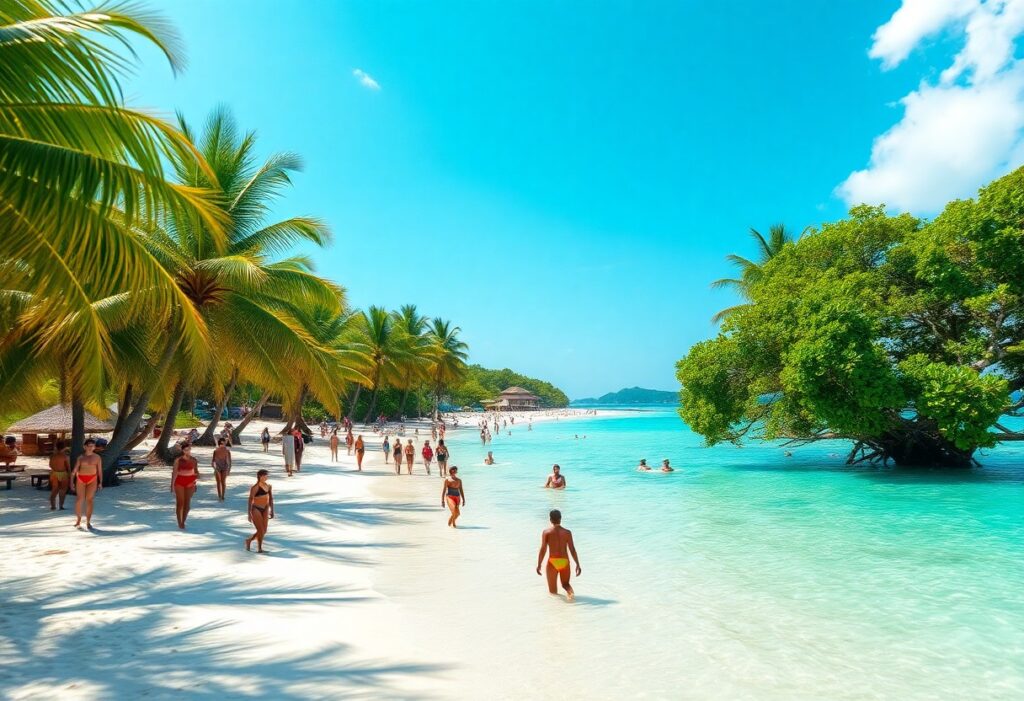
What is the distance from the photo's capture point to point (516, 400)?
109750 mm

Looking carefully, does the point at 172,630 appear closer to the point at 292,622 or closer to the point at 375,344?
the point at 292,622

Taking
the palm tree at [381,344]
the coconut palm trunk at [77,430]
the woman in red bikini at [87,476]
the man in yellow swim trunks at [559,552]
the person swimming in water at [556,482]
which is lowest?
the person swimming in water at [556,482]

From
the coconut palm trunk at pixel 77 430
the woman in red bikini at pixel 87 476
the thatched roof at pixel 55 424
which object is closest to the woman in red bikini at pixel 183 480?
the woman in red bikini at pixel 87 476

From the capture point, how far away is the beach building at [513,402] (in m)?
104

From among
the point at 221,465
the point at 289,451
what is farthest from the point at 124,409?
the point at 289,451

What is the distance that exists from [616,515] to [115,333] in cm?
1311

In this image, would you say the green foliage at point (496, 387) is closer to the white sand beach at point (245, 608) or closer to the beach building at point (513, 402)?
the beach building at point (513, 402)

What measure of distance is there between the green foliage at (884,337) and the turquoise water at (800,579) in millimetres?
2749

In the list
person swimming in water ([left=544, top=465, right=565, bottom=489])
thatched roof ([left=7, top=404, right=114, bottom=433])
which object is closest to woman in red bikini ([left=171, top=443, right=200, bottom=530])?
thatched roof ([left=7, top=404, right=114, bottom=433])

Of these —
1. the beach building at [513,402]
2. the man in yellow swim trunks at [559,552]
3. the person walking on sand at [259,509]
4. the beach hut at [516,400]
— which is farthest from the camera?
the beach hut at [516,400]

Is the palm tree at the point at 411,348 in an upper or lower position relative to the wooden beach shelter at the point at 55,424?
upper

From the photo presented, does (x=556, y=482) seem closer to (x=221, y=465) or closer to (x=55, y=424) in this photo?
(x=221, y=465)

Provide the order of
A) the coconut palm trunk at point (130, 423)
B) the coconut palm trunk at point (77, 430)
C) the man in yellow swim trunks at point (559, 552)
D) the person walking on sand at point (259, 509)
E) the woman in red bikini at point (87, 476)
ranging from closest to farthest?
the man in yellow swim trunks at point (559, 552) < the person walking on sand at point (259, 509) < the woman in red bikini at point (87, 476) < the coconut palm trunk at point (77, 430) < the coconut palm trunk at point (130, 423)

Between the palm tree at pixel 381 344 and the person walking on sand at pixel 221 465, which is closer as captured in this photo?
the person walking on sand at pixel 221 465
